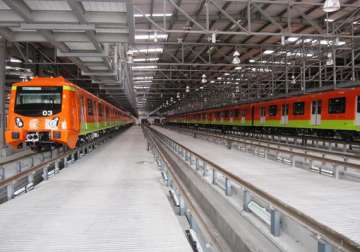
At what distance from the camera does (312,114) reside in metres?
17.8

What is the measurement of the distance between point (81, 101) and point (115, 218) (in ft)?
28.2

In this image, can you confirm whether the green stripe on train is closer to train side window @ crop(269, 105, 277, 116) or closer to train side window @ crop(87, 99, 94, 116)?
train side window @ crop(269, 105, 277, 116)

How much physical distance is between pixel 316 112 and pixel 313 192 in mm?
11493

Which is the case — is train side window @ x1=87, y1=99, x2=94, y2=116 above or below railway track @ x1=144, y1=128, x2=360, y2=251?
above

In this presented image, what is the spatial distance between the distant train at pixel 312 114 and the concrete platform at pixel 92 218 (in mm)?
10951

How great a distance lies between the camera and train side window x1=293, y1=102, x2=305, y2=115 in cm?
1877

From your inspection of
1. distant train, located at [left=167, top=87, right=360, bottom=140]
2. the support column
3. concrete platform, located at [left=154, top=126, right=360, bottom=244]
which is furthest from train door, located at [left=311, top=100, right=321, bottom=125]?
the support column

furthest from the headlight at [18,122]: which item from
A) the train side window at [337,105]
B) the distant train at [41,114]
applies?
the train side window at [337,105]

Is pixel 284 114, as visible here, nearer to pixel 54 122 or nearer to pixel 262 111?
pixel 262 111

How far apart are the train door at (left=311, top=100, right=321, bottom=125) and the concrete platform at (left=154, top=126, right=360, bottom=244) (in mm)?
7599

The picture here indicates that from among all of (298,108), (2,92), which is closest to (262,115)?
(298,108)

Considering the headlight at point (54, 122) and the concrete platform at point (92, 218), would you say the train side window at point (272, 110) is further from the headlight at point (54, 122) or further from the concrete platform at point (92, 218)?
the concrete platform at point (92, 218)

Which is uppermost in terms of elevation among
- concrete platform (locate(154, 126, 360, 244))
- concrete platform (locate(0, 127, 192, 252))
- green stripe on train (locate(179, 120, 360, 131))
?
green stripe on train (locate(179, 120, 360, 131))

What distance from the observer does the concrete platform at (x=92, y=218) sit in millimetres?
4008
